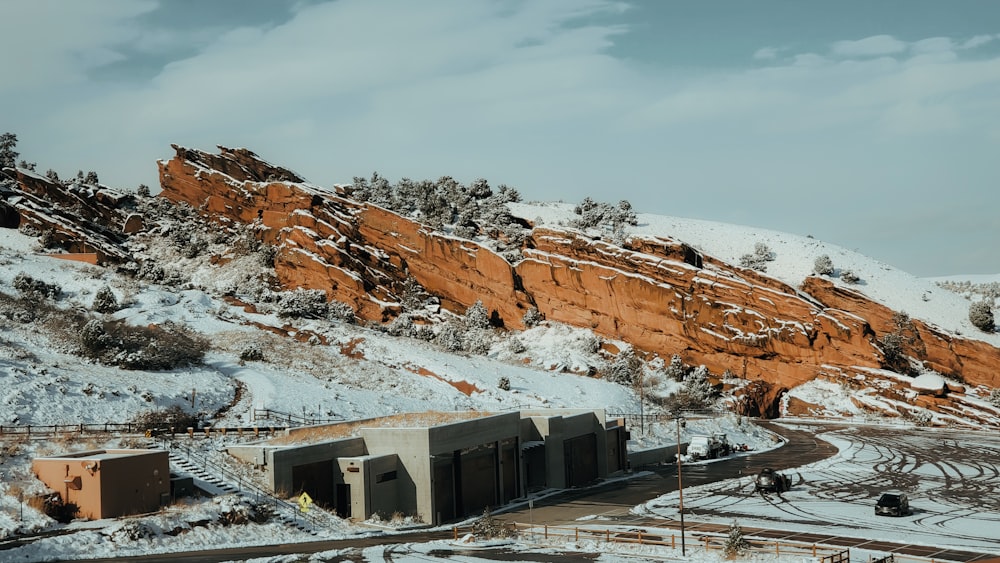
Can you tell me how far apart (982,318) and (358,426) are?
2788 inches

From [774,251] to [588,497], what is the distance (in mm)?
63286

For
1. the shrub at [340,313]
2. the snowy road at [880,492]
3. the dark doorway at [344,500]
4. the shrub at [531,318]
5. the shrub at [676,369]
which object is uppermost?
the shrub at [340,313]

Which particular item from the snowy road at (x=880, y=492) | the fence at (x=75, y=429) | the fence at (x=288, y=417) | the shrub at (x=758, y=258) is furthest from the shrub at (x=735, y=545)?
the shrub at (x=758, y=258)

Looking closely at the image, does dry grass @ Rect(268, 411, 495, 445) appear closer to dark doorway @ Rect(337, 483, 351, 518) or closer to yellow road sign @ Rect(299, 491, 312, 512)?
dark doorway @ Rect(337, 483, 351, 518)

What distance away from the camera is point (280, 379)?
6619 cm

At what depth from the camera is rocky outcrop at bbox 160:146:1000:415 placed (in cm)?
9138

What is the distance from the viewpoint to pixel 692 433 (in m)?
76.8

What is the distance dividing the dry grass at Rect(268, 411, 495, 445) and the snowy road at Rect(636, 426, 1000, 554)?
12.7 metres

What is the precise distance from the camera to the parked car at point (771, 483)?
2122 inches

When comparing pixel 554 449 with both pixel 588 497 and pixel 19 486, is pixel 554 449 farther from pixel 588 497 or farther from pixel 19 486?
pixel 19 486

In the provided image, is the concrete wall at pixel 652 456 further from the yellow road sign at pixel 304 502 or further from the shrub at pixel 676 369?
the yellow road sign at pixel 304 502

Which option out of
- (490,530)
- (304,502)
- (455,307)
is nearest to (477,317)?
(455,307)

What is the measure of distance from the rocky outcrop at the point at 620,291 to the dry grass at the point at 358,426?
4057 cm

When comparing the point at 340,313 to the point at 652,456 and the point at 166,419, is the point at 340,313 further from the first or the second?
the point at 166,419
